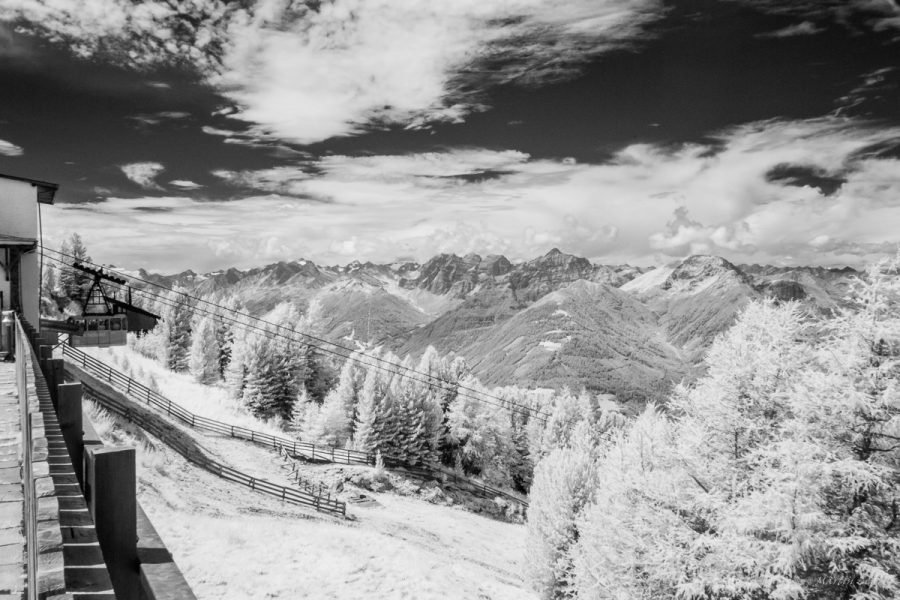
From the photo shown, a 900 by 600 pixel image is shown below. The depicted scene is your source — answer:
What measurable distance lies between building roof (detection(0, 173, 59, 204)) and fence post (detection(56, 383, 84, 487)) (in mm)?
25354

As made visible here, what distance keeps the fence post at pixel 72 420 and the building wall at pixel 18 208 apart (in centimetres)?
2522

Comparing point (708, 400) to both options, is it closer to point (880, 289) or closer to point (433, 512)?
point (880, 289)

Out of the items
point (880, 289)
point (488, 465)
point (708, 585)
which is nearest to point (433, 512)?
point (488, 465)

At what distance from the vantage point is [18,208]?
77.5 feet

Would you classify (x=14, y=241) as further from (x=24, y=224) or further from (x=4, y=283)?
(x=24, y=224)

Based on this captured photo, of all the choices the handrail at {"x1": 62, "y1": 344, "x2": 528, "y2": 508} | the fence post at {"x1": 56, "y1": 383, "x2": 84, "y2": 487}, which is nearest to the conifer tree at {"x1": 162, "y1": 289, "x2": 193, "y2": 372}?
the handrail at {"x1": 62, "y1": 344, "x2": 528, "y2": 508}

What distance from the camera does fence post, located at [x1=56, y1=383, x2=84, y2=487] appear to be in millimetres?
4363

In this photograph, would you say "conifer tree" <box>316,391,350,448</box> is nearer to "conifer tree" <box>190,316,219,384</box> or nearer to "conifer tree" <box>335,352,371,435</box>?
"conifer tree" <box>335,352,371,435</box>

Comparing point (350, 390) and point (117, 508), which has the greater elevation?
point (117, 508)

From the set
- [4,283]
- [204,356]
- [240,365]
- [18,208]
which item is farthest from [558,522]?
[204,356]

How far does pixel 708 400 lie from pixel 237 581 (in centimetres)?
1488

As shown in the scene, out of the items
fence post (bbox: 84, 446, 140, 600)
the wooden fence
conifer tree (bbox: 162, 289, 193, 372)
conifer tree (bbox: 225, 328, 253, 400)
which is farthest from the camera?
conifer tree (bbox: 162, 289, 193, 372)

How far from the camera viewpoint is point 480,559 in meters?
33.1

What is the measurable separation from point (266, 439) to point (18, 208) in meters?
25.2
